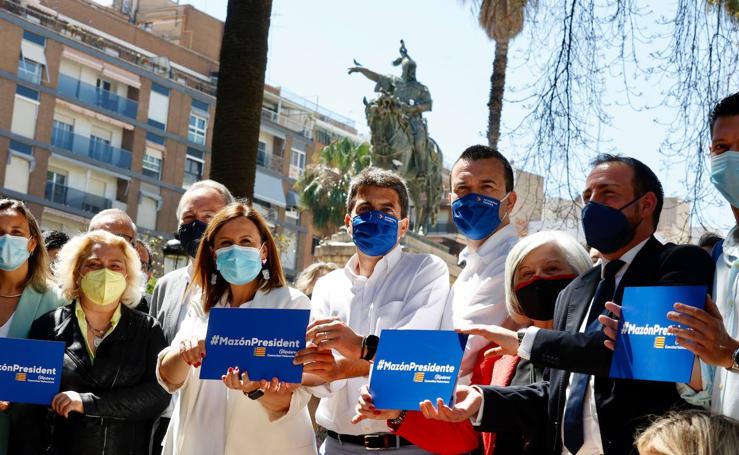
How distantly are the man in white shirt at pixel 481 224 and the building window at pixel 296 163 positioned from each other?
6016 cm

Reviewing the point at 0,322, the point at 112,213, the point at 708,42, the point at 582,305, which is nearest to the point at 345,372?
the point at 582,305

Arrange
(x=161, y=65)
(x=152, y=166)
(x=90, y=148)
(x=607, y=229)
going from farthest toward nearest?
(x=161, y=65), (x=152, y=166), (x=90, y=148), (x=607, y=229)

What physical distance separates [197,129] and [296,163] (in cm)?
843

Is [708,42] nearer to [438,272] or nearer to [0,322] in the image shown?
[438,272]

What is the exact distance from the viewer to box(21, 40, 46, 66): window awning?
1945 inches

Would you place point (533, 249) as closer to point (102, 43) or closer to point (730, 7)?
point (730, 7)

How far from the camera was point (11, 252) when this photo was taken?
18.1 feet

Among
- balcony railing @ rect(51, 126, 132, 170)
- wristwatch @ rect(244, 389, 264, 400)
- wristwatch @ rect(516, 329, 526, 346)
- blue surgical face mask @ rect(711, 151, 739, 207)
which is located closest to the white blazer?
wristwatch @ rect(244, 389, 264, 400)

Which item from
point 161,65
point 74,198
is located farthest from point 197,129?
point 74,198

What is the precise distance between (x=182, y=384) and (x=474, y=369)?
4.19 feet

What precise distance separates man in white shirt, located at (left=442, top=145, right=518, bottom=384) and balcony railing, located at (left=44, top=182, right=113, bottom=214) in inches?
1902

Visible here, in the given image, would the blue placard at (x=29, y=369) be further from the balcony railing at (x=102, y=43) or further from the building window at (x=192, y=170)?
the building window at (x=192, y=170)

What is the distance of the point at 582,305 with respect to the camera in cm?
386

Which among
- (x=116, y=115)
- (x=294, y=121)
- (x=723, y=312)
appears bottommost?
(x=723, y=312)
